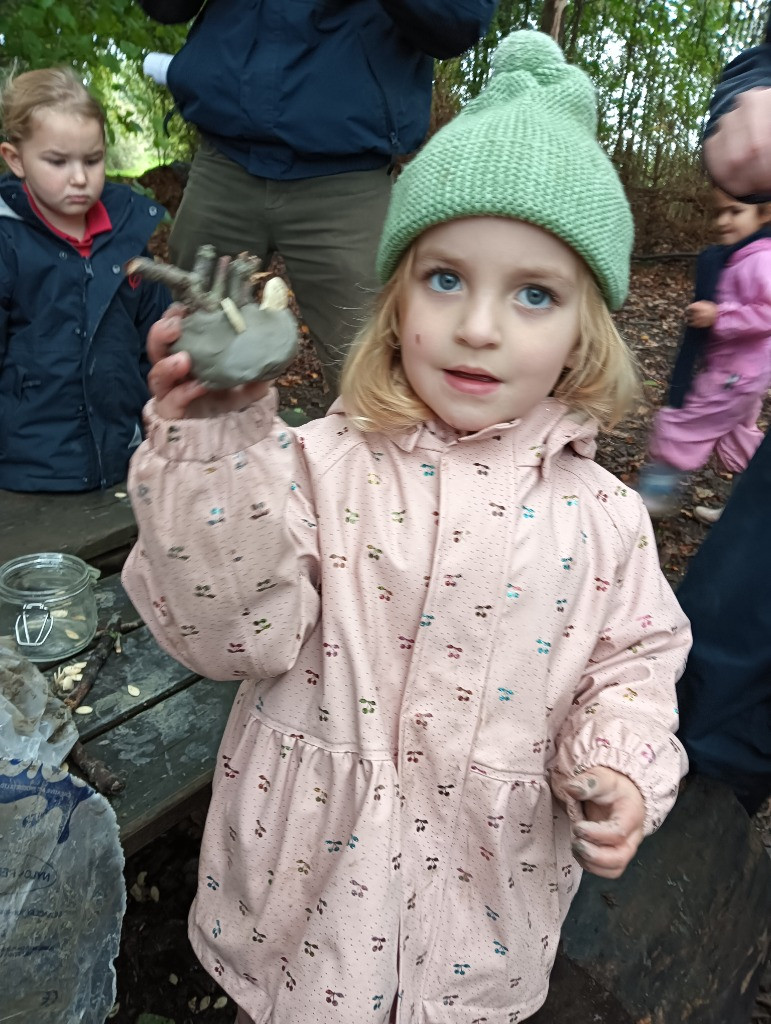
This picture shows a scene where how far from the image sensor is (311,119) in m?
2.73

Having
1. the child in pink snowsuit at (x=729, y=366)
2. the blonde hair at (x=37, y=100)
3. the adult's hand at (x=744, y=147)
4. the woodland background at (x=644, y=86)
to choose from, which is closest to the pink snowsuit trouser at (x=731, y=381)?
the child in pink snowsuit at (x=729, y=366)

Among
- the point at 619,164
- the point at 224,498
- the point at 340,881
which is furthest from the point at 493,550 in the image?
the point at 619,164

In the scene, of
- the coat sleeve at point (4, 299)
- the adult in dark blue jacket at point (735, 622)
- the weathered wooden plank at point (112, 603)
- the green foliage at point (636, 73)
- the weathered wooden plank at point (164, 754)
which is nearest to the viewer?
the weathered wooden plank at point (164, 754)

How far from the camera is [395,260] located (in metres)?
1.43

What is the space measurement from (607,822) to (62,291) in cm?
250

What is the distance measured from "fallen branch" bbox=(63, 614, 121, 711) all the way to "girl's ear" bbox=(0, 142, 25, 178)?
5.83 feet

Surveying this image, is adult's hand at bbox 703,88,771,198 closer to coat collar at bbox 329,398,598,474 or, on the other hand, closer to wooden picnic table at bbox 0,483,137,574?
coat collar at bbox 329,398,598,474

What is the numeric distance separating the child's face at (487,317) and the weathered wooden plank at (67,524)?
1.68m

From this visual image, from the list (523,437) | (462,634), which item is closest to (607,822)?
(462,634)

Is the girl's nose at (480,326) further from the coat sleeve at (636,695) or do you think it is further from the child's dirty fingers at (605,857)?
the child's dirty fingers at (605,857)

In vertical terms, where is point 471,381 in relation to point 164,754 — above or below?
above

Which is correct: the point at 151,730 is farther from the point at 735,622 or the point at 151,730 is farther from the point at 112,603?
the point at 735,622

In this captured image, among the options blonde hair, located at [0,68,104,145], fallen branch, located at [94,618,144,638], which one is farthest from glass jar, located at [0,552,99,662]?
blonde hair, located at [0,68,104,145]

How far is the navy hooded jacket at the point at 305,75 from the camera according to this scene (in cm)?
271
